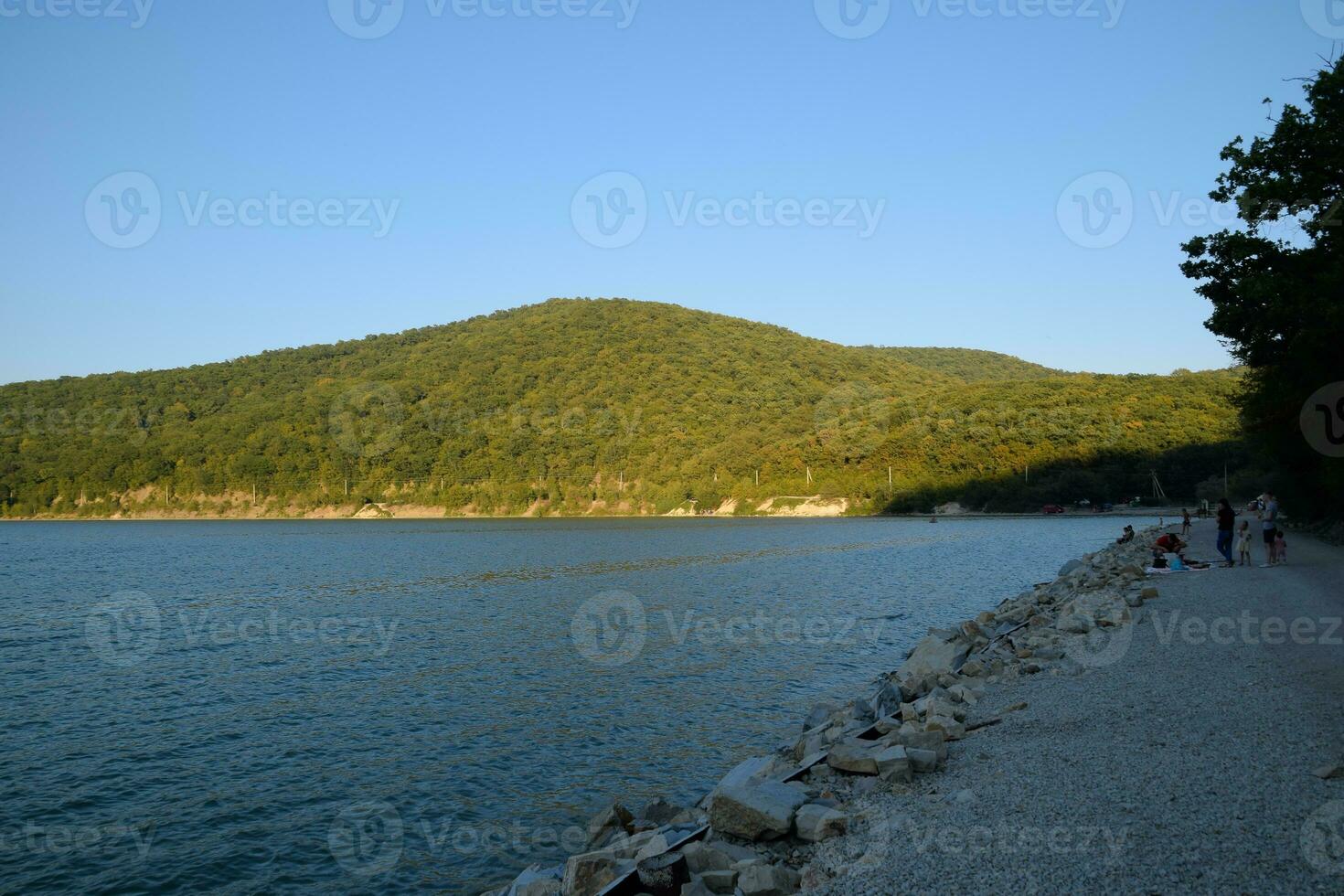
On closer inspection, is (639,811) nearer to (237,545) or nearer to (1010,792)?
(1010,792)

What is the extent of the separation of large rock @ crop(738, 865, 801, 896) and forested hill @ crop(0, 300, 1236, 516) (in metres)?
105

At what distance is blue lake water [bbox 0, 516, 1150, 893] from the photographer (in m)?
9.38

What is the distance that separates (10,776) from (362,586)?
2546cm

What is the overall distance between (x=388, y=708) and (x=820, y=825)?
10.5 meters

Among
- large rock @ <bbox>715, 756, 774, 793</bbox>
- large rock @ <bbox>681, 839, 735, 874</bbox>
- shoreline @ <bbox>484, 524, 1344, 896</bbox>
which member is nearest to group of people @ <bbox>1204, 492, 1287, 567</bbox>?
shoreline @ <bbox>484, 524, 1344, 896</bbox>

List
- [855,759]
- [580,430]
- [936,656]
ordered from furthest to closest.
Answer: [580,430], [936,656], [855,759]

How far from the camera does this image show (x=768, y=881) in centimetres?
582

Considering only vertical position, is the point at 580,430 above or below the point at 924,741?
above

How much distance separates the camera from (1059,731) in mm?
8562

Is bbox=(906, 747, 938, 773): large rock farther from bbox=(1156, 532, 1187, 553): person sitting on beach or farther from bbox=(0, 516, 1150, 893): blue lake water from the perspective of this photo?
bbox=(1156, 532, 1187, 553): person sitting on beach

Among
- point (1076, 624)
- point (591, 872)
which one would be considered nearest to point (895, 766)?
point (591, 872)

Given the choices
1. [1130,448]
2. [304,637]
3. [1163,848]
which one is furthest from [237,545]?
[1130,448]

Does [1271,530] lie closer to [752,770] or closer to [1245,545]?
[1245,545]

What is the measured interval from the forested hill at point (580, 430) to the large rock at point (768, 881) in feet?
343
